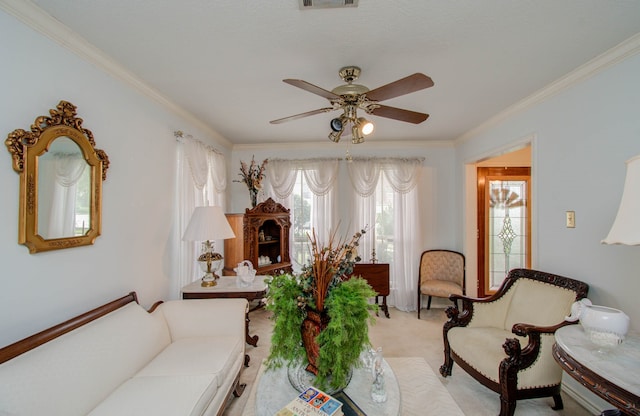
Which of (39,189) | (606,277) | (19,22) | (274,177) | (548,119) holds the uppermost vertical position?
(19,22)

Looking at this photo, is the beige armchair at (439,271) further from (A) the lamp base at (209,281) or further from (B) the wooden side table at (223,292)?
(A) the lamp base at (209,281)

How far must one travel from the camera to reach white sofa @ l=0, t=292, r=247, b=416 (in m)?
1.15

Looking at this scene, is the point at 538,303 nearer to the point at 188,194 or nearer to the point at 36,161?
the point at 188,194

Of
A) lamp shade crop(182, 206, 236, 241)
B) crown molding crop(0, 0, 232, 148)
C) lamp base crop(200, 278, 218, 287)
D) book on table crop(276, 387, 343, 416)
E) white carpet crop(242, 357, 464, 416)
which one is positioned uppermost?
crown molding crop(0, 0, 232, 148)

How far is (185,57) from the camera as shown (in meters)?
1.77

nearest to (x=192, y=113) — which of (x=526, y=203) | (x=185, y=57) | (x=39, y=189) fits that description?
(x=185, y=57)

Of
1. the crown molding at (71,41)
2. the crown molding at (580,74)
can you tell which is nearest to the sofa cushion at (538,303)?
the crown molding at (580,74)

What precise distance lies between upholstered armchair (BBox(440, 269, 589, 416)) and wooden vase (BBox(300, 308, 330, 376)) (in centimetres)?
126

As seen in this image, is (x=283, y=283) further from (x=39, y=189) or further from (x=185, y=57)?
(x=185, y=57)

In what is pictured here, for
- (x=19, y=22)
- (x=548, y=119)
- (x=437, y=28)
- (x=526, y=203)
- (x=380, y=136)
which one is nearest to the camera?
(x=19, y=22)

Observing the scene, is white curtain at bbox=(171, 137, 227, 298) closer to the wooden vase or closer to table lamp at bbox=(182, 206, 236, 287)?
table lamp at bbox=(182, 206, 236, 287)

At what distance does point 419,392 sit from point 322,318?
1374 mm

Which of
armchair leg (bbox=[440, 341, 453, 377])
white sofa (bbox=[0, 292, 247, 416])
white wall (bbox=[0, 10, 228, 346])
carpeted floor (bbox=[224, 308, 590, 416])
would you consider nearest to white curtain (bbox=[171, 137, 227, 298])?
white wall (bbox=[0, 10, 228, 346])

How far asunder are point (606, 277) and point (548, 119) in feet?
4.19
